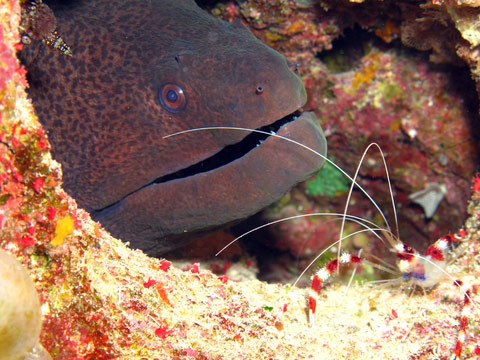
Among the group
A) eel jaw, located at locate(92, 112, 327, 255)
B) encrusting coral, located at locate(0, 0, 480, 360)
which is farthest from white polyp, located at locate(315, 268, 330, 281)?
eel jaw, located at locate(92, 112, 327, 255)

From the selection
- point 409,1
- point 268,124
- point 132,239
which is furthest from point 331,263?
point 409,1

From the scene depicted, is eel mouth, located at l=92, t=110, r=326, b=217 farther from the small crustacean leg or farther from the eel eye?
the small crustacean leg

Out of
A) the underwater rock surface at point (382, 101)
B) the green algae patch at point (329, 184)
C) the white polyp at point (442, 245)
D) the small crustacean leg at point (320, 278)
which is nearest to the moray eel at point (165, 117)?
the small crustacean leg at point (320, 278)

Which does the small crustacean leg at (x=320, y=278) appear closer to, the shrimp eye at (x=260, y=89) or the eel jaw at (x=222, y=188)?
the eel jaw at (x=222, y=188)

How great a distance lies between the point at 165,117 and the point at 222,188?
0.56 meters

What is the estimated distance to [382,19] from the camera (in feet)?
14.2

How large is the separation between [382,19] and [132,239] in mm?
3487

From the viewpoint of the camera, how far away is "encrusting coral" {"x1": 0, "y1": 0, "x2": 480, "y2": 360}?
5.50 ft

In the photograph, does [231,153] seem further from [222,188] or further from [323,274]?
[323,274]

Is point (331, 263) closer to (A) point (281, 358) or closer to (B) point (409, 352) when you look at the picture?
(B) point (409, 352)

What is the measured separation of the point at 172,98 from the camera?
2.43 meters

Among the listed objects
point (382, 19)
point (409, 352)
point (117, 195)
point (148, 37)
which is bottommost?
point (409, 352)

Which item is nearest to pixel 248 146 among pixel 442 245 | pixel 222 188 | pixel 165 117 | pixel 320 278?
pixel 222 188

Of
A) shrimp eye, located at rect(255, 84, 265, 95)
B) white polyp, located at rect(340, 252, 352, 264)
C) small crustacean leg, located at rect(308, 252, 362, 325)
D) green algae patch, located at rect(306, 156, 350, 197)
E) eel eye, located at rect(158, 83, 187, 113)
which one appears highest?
shrimp eye, located at rect(255, 84, 265, 95)
